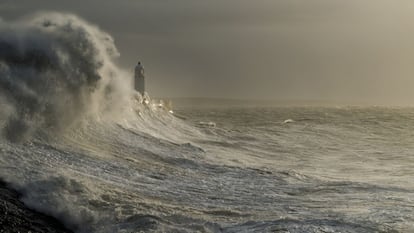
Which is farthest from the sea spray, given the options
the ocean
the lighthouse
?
the lighthouse

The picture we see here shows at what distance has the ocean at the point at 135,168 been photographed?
8320 millimetres

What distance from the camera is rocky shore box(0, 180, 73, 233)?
7109 mm

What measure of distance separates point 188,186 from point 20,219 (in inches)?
158

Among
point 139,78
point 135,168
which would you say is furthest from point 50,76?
point 139,78

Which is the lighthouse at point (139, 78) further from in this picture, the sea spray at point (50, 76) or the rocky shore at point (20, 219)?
the rocky shore at point (20, 219)

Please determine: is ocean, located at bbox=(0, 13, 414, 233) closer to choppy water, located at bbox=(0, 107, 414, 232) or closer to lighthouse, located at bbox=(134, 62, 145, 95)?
choppy water, located at bbox=(0, 107, 414, 232)

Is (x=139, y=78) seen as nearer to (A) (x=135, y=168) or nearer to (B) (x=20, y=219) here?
(A) (x=135, y=168)

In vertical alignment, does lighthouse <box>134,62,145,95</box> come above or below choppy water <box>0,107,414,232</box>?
above

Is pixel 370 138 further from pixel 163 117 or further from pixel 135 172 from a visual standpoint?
pixel 135 172

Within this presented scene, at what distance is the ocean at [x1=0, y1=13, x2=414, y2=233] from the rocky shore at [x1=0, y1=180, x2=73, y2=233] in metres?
0.15

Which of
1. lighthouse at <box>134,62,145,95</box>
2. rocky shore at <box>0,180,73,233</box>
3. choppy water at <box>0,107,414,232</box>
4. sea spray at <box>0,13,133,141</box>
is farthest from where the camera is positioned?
lighthouse at <box>134,62,145,95</box>

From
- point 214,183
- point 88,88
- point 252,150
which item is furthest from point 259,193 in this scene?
point 252,150

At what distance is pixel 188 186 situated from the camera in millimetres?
10852

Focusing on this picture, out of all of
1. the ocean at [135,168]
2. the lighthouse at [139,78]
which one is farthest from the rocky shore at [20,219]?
the lighthouse at [139,78]
